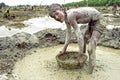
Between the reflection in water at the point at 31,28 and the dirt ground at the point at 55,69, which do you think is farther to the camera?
the reflection in water at the point at 31,28

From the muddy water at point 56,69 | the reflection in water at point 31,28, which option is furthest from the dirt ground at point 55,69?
the reflection in water at point 31,28

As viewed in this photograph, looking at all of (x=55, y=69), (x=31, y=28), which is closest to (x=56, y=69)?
(x=55, y=69)

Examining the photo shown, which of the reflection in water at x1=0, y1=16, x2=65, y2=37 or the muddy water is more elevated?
the muddy water

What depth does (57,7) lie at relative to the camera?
5133mm

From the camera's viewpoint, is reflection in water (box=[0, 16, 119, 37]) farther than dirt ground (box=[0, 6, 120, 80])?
Yes

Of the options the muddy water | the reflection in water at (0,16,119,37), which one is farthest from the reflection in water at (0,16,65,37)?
the muddy water

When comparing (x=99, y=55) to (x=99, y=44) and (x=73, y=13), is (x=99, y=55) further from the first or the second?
(x=73, y=13)

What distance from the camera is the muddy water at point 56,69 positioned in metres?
5.28

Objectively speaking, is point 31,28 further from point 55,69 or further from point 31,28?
point 55,69

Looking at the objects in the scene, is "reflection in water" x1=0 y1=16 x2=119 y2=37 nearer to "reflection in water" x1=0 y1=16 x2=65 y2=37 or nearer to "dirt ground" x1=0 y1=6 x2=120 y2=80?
"reflection in water" x1=0 y1=16 x2=65 y2=37

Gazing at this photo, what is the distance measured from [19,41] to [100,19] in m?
2.87

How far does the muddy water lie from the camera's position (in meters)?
5.28

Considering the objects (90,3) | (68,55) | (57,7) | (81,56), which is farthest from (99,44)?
(90,3)

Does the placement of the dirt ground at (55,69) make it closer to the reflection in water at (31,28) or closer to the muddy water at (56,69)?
the muddy water at (56,69)
